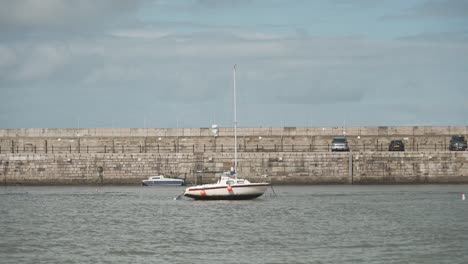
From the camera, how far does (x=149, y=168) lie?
69.5m

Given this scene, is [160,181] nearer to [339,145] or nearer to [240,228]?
[339,145]

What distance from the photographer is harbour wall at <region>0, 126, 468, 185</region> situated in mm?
68438

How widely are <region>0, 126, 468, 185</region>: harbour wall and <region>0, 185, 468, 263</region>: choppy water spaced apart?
197 inches

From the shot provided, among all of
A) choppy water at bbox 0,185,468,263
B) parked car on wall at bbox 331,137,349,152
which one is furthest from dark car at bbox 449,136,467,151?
choppy water at bbox 0,185,468,263

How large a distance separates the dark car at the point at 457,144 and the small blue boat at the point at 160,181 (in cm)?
1779

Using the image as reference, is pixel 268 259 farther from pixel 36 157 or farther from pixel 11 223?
pixel 36 157

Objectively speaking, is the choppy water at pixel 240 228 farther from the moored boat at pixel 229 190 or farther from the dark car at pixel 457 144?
the dark car at pixel 457 144

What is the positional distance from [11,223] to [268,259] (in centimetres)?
1631

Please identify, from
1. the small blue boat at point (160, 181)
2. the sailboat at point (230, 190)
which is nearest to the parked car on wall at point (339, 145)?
the small blue boat at point (160, 181)

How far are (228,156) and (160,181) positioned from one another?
462cm

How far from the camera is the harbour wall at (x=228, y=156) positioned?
6844cm

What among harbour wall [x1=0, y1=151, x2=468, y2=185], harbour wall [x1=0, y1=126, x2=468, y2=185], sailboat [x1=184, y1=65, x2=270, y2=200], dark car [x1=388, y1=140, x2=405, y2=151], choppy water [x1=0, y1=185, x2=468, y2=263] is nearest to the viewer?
choppy water [x1=0, y1=185, x2=468, y2=263]

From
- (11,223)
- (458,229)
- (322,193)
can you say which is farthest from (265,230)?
(322,193)

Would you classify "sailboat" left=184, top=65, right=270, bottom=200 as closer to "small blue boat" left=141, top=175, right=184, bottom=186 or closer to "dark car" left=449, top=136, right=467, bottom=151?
"small blue boat" left=141, top=175, right=184, bottom=186
